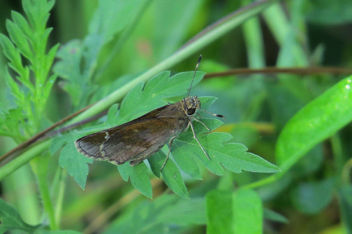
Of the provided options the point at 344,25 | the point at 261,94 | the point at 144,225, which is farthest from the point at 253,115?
the point at 344,25

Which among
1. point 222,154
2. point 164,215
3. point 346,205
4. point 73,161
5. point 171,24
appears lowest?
point 346,205

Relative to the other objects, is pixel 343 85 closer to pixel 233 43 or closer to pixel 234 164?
pixel 234 164

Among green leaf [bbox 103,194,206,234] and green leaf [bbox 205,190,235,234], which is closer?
green leaf [bbox 205,190,235,234]

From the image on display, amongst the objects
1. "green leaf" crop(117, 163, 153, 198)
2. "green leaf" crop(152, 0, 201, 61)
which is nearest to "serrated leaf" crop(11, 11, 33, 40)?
"green leaf" crop(117, 163, 153, 198)

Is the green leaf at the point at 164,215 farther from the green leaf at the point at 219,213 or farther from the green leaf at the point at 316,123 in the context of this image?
the green leaf at the point at 316,123

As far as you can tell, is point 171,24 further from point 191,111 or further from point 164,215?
point 164,215

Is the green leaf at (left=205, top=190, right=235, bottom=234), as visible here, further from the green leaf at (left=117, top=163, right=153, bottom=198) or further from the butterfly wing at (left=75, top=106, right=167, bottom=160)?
the butterfly wing at (left=75, top=106, right=167, bottom=160)

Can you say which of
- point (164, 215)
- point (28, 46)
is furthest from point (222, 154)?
point (28, 46)
